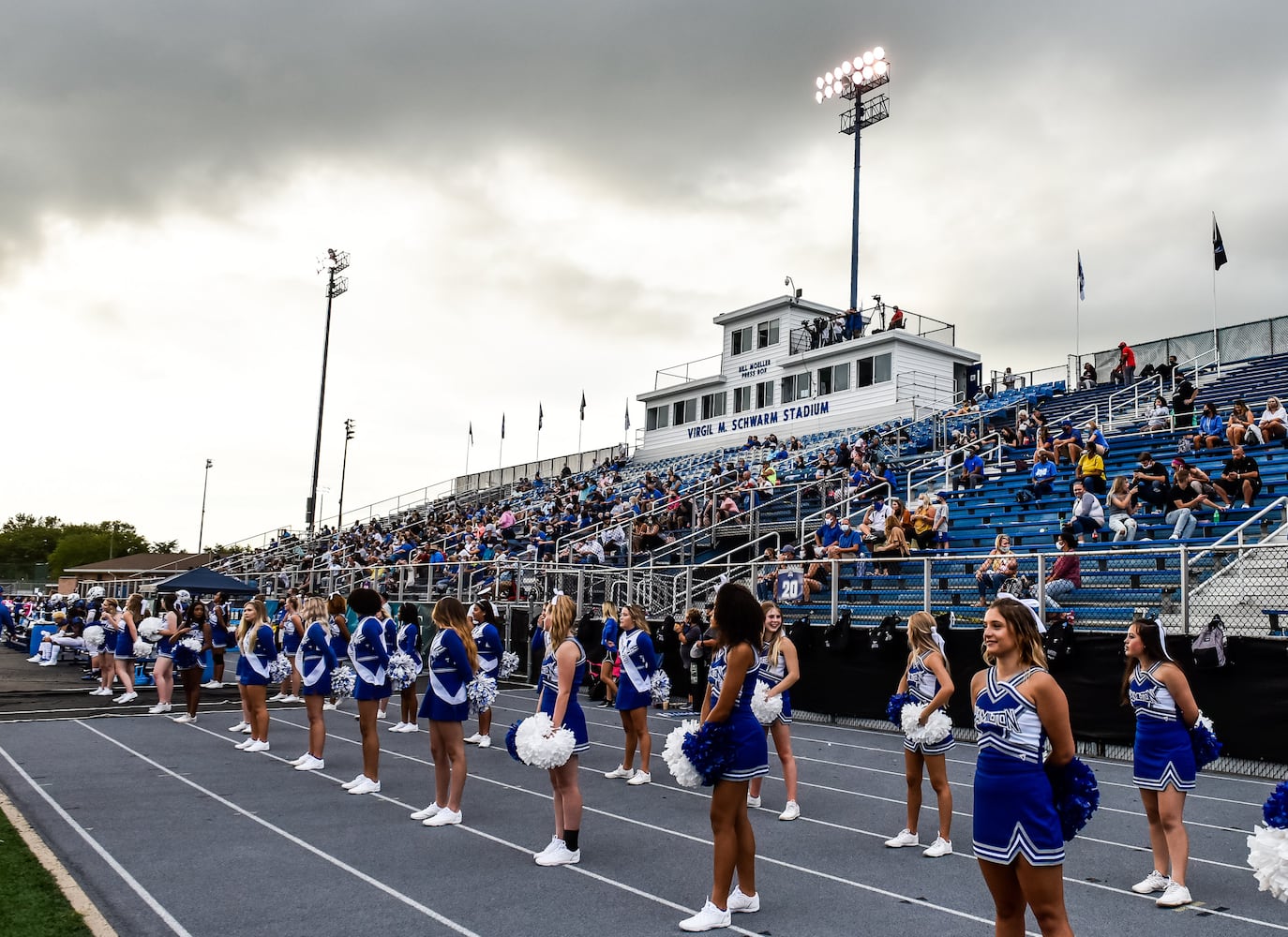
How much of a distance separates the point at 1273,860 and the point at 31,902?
5.93 m

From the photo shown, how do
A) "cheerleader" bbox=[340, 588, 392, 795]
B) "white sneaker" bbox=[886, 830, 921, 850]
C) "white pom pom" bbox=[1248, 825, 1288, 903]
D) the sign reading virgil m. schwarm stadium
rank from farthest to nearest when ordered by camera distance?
the sign reading virgil m. schwarm stadium, "cheerleader" bbox=[340, 588, 392, 795], "white sneaker" bbox=[886, 830, 921, 850], "white pom pom" bbox=[1248, 825, 1288, 903]

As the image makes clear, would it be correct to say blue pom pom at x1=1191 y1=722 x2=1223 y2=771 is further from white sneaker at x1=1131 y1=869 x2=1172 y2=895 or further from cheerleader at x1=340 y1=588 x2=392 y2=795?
cheerleader at x1=340 y1=588 x2=392 y2=795

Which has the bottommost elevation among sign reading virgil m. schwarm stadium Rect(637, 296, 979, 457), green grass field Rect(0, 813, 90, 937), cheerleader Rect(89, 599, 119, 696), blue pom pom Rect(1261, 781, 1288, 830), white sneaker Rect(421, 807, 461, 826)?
green grass field Rect(0, 813, 90, 937)

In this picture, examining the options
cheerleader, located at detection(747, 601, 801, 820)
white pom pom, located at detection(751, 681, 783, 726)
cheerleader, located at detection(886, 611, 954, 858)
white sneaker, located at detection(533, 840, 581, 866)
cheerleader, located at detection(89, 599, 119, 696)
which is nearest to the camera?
white sneaker, located at detection(533, 840, 581, 866)

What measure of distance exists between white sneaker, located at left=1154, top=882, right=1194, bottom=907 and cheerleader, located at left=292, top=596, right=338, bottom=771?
7.47m

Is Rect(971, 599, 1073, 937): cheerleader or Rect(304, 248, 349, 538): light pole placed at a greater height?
Rect(304, 248, 349, 538): light pole

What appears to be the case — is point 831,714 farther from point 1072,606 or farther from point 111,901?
point 111,901

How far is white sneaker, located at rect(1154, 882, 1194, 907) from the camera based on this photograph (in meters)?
5.64

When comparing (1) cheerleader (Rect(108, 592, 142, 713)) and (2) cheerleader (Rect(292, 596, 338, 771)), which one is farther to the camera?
(1) cheerleader (Rect(108, 592, 142, 713))

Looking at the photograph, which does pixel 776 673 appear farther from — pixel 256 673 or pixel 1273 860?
pixel 256 673

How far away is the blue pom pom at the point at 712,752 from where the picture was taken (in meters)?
4.99

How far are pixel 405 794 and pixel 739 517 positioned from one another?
13742mm

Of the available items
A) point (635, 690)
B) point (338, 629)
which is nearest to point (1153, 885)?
point (635, 690)

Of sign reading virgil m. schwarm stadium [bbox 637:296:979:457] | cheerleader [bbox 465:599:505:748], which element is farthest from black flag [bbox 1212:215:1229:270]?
cheerleader [bbox 465:599:505:748]
